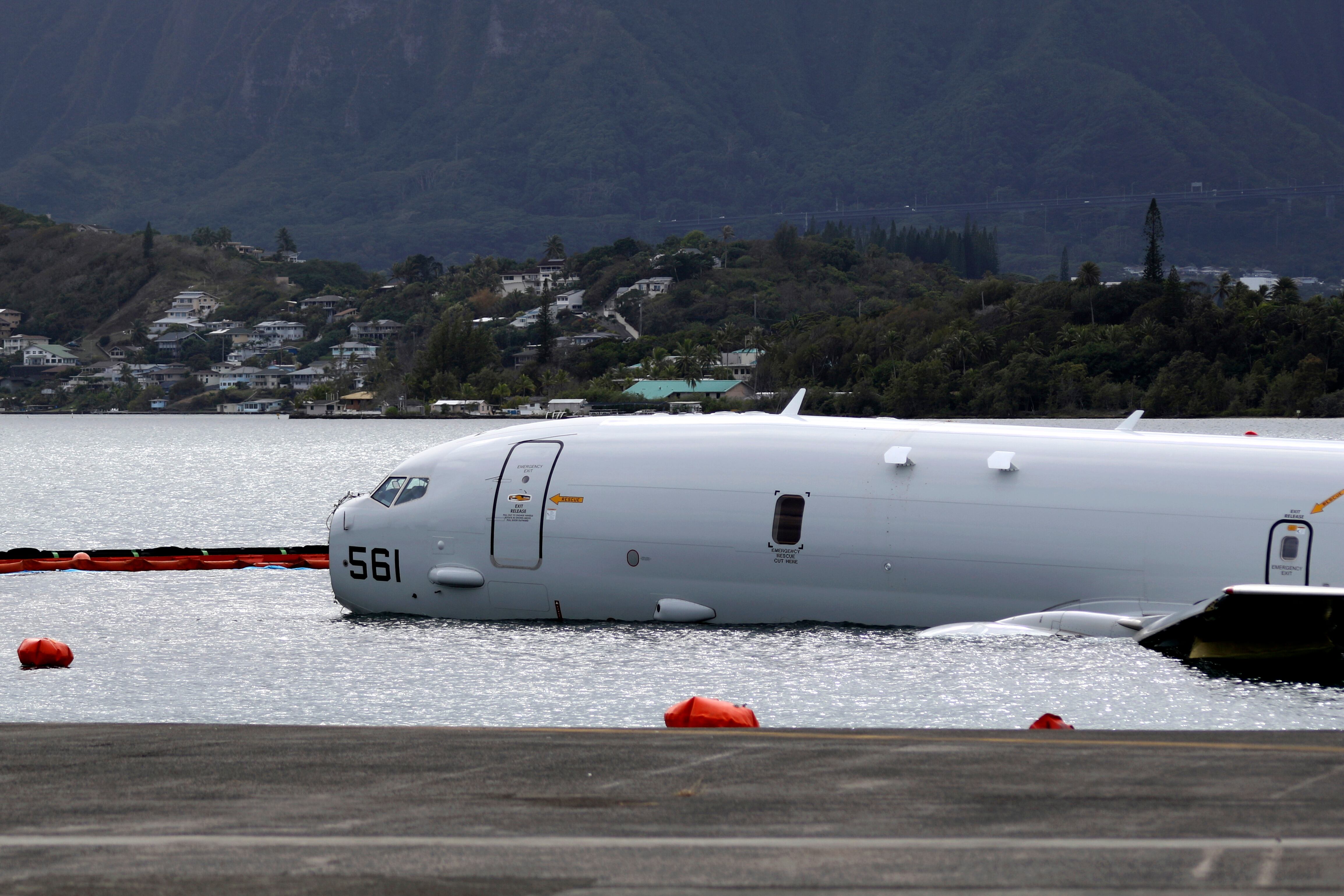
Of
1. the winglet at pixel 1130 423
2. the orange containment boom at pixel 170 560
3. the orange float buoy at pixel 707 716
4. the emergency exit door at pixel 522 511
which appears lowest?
the orange containment boom at pixel 170 560

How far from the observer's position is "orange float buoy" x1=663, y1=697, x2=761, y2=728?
65.7ft

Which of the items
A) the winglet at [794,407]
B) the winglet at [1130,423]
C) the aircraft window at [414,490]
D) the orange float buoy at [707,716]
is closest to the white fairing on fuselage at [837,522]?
the aircraft window at [414,490]

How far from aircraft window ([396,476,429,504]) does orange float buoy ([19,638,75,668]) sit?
7.54 metres

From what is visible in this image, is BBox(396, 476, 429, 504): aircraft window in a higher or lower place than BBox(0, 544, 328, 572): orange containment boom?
higher

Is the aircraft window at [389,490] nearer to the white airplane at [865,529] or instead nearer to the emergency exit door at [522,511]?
the white airplane at [865,529]

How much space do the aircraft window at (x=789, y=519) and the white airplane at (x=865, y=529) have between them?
0.10 feet

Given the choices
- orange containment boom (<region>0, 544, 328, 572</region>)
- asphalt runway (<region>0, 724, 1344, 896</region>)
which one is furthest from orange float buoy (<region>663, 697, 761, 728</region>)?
orange containment boom (<region>0, 544, 328, 572</region>)

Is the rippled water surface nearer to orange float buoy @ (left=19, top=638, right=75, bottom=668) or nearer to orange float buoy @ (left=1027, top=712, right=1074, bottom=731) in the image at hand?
orange float buoy @ (left=19, top=638, right=75, bottom=668)

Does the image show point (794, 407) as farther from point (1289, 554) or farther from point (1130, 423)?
point (1289, 554)

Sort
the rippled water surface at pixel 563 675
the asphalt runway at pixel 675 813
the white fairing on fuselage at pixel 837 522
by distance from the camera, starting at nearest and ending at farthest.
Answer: the asphalt runway at pixel 675 813 → the rippled water surface at pixel 563 675 → the white fairing on fuselage at pixel 837 522

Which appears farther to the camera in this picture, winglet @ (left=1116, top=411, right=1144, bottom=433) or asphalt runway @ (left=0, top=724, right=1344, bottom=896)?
winglet @ (left=1116, top=411, right=1144, bottom=433)

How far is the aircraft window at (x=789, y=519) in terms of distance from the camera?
28281mm

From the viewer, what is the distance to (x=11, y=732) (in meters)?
17.8

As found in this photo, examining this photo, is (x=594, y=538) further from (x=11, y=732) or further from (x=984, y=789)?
(x=984, y=789)
